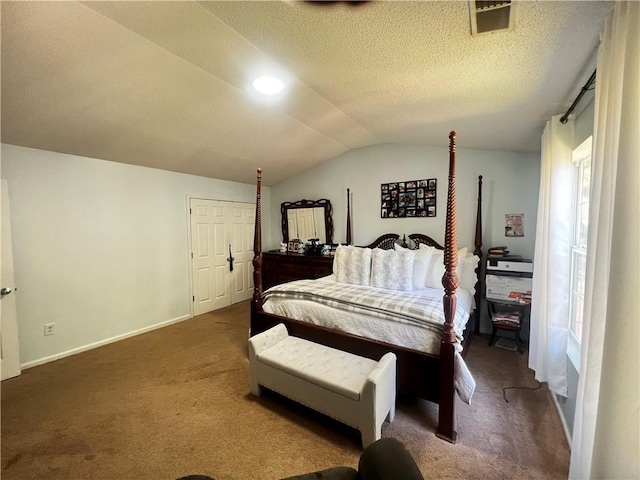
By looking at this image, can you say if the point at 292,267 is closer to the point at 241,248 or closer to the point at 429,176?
the point at 241,248

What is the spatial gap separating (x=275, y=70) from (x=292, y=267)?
123 inches

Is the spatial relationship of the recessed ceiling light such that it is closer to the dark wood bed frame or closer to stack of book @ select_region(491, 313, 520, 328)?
the dark wood bed frame

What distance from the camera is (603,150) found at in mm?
1106

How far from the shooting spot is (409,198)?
3.97 meters

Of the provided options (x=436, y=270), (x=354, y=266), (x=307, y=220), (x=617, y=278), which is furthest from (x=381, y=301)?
(x=307, y=220)

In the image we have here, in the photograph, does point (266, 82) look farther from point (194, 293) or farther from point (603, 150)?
point (194, 293)

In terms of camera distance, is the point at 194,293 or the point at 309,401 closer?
the point at 309,401

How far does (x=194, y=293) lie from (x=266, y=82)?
3.30 metres

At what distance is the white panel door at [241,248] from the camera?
4.87 meters

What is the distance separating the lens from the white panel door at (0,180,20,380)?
2.48 meters

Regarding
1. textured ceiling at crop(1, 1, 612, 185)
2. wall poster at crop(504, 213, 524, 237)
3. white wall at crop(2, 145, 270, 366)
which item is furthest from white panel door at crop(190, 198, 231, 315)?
wall poster at crop(504, 213, 524, 237)

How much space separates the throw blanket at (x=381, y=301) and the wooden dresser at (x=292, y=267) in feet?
3.86

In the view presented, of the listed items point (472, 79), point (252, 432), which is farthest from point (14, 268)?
point (472, 79)

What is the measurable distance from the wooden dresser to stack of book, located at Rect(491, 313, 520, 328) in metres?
2.17
